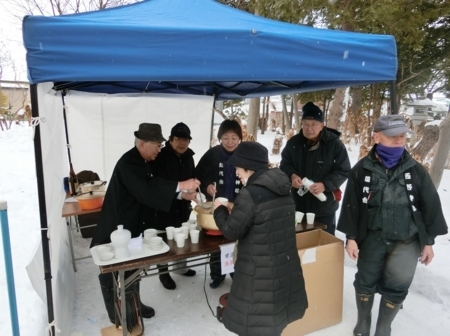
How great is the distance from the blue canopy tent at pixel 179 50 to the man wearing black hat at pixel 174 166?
1.18 metres

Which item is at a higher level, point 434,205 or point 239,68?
point 239,68

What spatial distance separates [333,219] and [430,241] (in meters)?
1.02

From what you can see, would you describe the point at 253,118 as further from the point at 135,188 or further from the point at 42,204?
the point at 42,204

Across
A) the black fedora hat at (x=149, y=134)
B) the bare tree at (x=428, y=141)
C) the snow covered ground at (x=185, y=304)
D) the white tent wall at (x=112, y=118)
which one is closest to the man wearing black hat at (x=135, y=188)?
the black fedora hat at (x=149, y=134)

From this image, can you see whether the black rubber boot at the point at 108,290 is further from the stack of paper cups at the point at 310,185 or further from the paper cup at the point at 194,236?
the stack of paper cups at the point at 310,185

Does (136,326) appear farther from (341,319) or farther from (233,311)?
(341,319)

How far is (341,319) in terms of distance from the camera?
98.0 inches

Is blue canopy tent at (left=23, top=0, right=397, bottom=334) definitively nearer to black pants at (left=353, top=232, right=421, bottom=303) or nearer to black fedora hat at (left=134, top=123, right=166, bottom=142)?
black fedora hat at (left=134, top=123, right=166, bottom=142)

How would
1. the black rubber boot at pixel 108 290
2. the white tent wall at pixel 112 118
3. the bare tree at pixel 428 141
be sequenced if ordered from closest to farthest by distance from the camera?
the black rubber boot at pixel 108 290 → the white tent wall at pixel 112 118 → the bare tree at pixel 428 141

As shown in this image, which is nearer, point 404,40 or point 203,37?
point 203,37

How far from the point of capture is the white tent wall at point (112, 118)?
14.4 ft

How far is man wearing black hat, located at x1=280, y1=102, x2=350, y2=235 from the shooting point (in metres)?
2.69

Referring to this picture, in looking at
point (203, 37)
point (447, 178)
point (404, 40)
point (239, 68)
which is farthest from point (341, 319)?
point (447, 178)

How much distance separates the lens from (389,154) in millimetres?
1950
